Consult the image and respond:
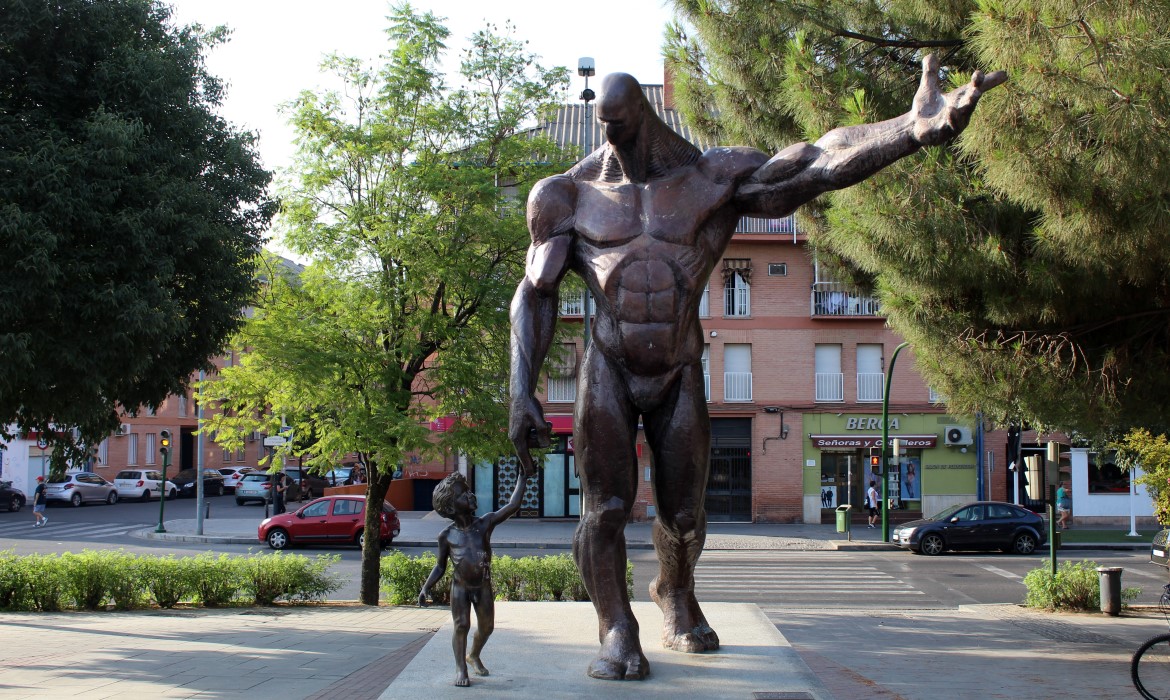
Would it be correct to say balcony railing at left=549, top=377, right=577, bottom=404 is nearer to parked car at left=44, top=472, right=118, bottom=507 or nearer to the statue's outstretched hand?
parked car at left=44, top=472, right=118, bottom=507

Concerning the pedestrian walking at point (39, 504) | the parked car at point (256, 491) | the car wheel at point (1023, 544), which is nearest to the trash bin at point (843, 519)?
the car wheel at point (1023, 544)

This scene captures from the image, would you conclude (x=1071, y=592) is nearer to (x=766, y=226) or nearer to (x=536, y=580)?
(x=536, y=580)

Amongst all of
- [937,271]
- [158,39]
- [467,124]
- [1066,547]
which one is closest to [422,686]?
[937,271]

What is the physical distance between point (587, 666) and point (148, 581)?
10.3m

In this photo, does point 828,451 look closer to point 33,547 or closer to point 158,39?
point 33,547

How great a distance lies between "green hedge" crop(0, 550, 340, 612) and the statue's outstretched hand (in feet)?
38.4

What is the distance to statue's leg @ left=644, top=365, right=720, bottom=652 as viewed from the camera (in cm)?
511

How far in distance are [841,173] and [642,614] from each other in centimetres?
337

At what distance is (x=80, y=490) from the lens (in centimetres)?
3825

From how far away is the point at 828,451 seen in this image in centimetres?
3177

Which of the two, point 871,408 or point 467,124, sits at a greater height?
point 467,124

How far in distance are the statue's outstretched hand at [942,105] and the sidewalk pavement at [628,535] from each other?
1916 cm

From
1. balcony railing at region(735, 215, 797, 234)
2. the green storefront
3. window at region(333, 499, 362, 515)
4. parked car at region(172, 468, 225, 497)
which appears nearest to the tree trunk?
window at region(333, 499, 362, 515)

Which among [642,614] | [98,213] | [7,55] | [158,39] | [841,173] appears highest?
[158,39]
